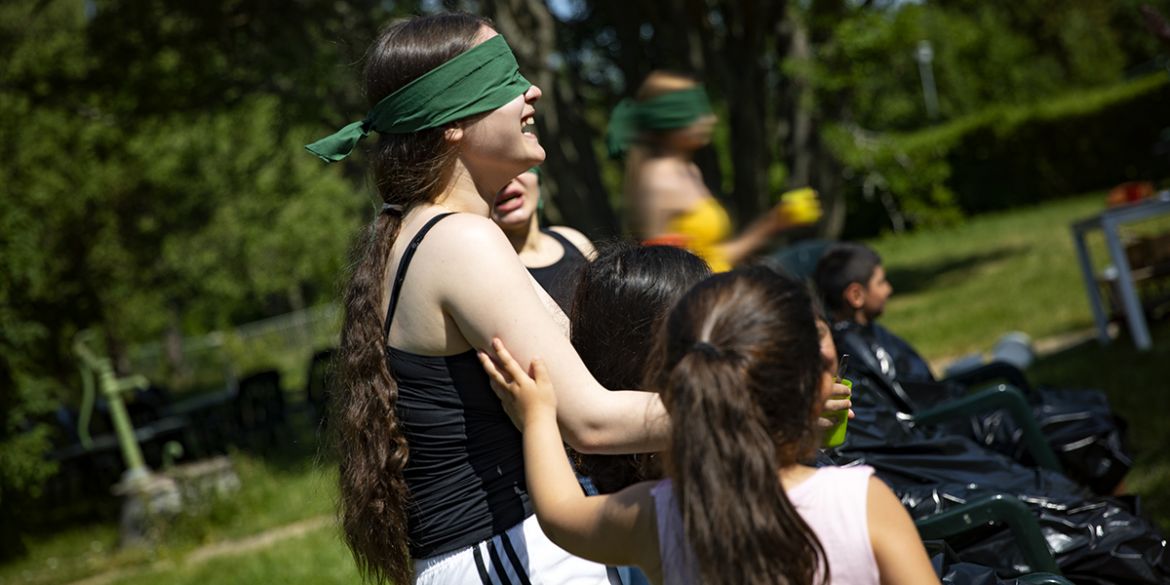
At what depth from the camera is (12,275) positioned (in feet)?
29.2

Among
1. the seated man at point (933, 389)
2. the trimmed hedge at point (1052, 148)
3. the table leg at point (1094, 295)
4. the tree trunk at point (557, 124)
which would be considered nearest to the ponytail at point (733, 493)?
the seated man at point (933, 389)

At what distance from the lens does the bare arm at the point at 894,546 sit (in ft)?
5.04

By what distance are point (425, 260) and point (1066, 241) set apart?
49.4 feet

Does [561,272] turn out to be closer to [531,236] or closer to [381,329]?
[531,236]

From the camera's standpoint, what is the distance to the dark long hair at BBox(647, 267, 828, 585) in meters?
1.53

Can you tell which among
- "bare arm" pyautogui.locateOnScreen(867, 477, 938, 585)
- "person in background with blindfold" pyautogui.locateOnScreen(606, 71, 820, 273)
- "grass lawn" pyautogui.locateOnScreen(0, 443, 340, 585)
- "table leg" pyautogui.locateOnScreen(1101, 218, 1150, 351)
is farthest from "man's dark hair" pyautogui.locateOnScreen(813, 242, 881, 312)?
"grass lawn" pyautogui.locateOnScreen(0, 443, 340, 585)

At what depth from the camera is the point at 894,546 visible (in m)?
1.54

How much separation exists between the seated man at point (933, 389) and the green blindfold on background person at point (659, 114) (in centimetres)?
79

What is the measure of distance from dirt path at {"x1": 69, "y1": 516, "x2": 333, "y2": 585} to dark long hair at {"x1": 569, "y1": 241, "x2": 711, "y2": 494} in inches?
218

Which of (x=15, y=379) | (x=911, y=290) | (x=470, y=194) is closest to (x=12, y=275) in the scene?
(x=15, y=379)

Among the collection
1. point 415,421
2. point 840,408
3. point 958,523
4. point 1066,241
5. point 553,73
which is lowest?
point 1066,241

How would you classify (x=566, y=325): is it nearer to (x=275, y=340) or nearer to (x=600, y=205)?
(x=600, y=205)

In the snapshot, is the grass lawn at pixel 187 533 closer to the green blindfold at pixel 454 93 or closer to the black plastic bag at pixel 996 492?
the black plastic bag at pixel 996 492

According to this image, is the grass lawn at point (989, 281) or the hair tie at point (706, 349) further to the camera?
the grass lawn at point (989, 281)
